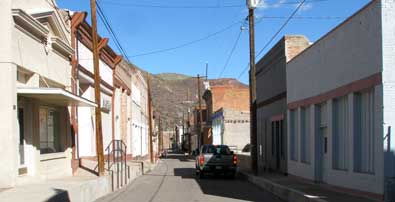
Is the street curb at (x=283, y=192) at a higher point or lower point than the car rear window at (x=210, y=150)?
lower

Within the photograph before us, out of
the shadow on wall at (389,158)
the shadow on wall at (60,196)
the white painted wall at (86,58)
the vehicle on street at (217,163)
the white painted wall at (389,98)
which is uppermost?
the white painted wall at (86,58)

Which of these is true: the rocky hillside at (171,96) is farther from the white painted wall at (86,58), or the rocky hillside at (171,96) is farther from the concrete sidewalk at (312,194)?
the concrete sidewalk at (312,194)

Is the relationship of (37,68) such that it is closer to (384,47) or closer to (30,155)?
(30,155)

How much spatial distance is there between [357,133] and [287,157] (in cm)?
1087

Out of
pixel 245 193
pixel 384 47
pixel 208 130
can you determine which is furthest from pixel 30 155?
pixel 208 130

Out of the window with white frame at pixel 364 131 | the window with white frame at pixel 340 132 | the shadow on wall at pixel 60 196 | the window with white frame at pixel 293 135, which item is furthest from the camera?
the window with white frame at pixel 293 135

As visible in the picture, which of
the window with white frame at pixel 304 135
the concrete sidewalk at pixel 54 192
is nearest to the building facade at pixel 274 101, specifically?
the window with white frame at pixel 304 135

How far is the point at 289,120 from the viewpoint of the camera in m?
26.3

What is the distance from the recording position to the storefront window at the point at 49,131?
68.0 ft

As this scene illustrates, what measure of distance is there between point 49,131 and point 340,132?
10797 mm

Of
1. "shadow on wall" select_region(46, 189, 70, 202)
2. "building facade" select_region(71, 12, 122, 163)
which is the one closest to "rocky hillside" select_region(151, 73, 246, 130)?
"building facade" select_region(71, 12, 122, 163)

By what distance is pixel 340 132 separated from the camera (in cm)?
1842

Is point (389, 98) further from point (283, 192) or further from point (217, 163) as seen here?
point (217, 163)

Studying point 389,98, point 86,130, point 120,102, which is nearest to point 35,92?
point 389,98
